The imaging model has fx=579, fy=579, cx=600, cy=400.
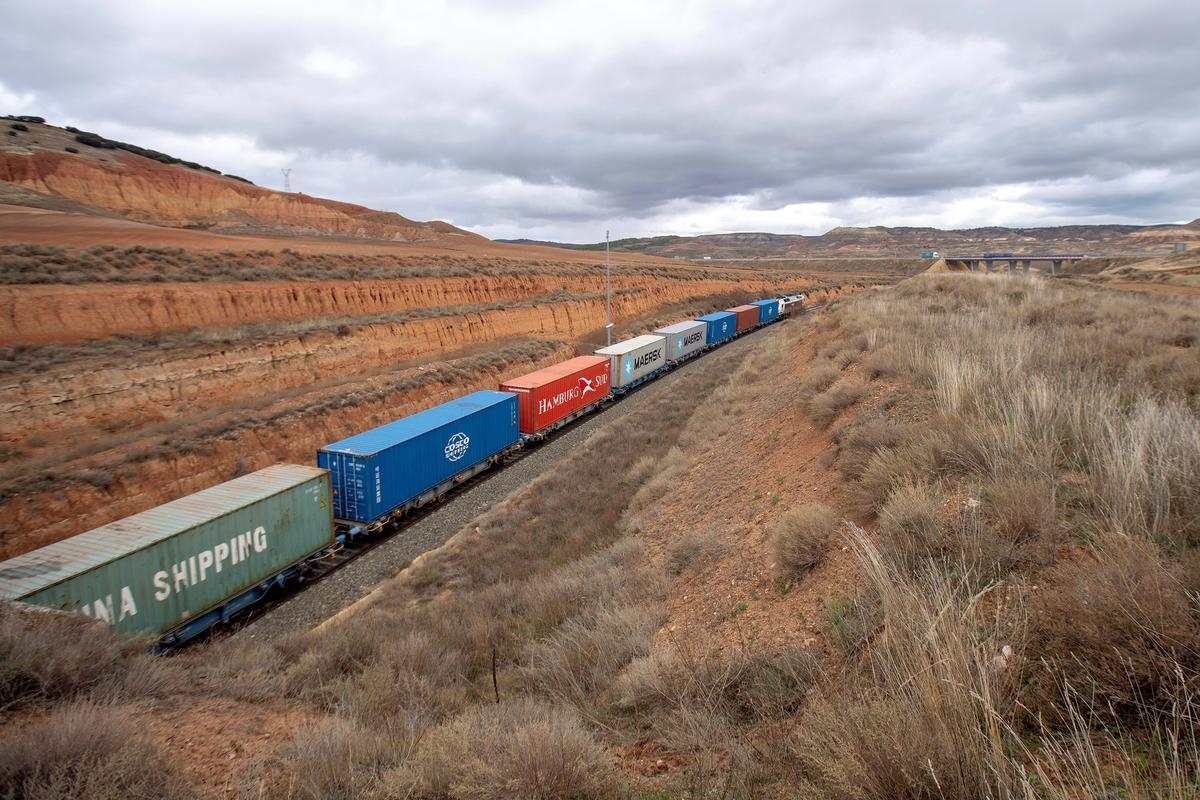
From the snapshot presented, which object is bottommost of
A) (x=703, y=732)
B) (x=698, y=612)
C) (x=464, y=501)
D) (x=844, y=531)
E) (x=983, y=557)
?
(x=464, y=501)

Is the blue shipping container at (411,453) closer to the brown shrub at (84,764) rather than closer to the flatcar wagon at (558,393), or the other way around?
the flatcar wagon at (558,393)

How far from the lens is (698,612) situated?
7492 mm

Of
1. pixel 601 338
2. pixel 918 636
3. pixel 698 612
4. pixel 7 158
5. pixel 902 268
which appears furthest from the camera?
pixel 902 268

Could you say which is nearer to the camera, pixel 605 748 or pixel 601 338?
pixel 605 748

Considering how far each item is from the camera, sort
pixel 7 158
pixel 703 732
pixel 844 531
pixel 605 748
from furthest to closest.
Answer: pixel 7 158 < pixel 844 531 < pixel 605 748 < pixel 703 732

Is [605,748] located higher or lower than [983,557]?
lower

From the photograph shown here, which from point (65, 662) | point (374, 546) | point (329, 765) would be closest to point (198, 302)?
point (374, 546)

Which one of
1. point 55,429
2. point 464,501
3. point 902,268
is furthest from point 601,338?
point 902,268

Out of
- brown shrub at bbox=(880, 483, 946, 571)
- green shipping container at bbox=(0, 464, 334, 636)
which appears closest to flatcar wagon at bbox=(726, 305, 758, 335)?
green shipping container at bbox=(0, 464, 334, 636)

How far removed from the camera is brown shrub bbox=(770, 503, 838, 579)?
7.01m

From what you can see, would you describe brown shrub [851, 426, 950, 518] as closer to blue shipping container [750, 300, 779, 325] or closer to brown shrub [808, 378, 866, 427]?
brown shrub [808, 378, 866, 427]

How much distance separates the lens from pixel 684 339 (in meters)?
43.0

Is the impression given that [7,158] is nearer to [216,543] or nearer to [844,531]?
[216,543]

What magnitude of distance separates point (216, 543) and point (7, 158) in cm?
5718
